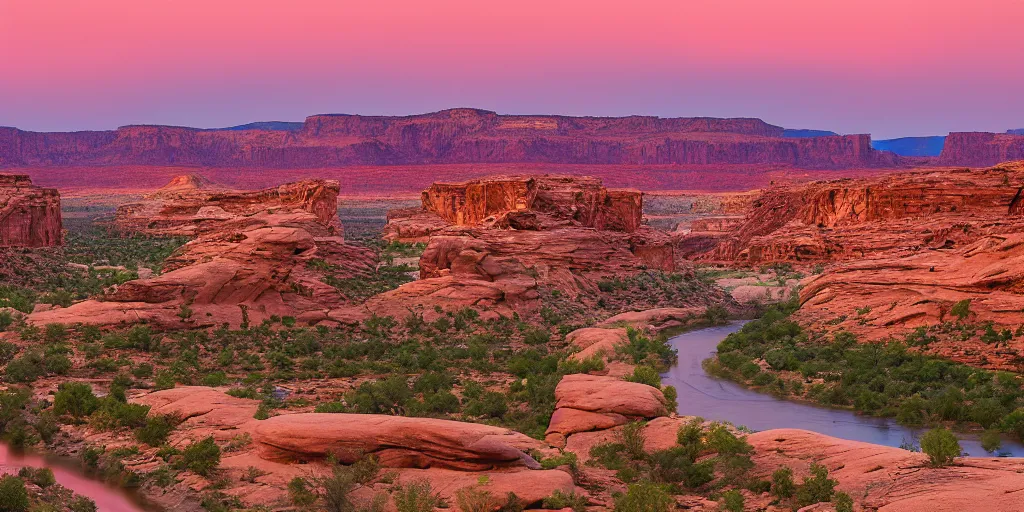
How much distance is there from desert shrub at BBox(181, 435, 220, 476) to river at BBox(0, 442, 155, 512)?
1.01 metres

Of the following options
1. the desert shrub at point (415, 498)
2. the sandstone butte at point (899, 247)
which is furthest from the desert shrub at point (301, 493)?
the sandstone butte at point (899, 247)

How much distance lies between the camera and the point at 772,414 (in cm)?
2511

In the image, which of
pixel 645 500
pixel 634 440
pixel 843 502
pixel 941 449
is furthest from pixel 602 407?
pixel 941 449

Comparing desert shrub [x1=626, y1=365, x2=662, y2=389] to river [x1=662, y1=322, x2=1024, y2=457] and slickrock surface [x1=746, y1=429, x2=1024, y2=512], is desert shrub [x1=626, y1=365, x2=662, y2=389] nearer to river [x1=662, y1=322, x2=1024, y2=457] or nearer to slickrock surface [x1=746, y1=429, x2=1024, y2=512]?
river [x1=662, y1=322, x2=1024, y2=457]

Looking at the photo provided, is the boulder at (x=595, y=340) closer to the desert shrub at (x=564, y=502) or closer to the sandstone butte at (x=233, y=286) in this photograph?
the sandstone butte at (x=233, y=286)

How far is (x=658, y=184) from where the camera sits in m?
187

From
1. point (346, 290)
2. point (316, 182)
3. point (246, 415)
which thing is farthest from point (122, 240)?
point (246, 415)

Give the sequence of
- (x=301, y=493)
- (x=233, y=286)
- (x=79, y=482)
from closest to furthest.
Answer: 1. (x=301, y=493)
2. (x=79, y=482)
3. (x=233, y=286)

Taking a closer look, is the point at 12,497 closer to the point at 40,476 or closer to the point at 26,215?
the point at 40,476

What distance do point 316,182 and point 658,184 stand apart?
132 m

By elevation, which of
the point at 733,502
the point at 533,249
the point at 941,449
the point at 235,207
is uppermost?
the point at 235,207

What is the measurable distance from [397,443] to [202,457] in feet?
12.3

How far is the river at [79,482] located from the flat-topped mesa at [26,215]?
29717 millimetres

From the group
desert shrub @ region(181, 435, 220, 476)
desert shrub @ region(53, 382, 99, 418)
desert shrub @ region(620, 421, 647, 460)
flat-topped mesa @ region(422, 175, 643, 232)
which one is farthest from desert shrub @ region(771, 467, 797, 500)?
flat-topped mesa @ region(422, 175, 643, 232)
